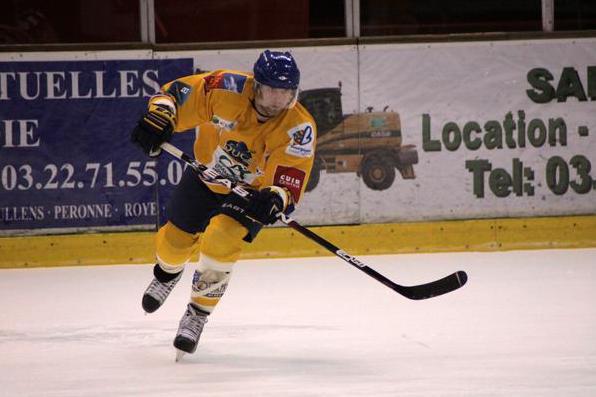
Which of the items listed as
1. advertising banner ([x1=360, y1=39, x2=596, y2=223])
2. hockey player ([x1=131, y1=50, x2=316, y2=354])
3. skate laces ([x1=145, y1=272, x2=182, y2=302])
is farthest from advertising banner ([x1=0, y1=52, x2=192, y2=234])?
hockey player ([x1=131, y1=50, x2=316, y2=354])

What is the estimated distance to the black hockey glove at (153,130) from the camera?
3951 millimetres

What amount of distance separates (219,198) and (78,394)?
47.8 inches

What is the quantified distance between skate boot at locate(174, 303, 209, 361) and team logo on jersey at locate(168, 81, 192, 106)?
0.73 meters

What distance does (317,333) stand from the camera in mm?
4531

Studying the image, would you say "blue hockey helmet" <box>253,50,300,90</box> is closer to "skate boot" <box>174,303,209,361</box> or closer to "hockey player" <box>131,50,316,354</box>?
"hockey player" <box>131,50,316,354</box>

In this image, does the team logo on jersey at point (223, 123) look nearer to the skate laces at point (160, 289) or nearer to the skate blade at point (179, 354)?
the skate laces at point (160, 289)

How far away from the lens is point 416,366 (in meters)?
3.80

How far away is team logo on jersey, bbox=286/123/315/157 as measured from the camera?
4.06 m

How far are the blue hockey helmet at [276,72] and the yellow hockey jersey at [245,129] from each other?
0.18 m

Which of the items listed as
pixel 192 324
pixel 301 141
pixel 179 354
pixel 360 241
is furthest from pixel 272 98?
pixel 360 241

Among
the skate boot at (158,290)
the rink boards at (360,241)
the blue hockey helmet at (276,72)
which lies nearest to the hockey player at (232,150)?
the blue hockey helmet at (276,72)

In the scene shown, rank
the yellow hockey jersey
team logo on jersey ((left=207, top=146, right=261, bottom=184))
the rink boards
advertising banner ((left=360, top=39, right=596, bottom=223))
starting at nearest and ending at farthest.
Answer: the yellow hockey jersey, team logo on jersey ((left=207, top=146, right=261, bottom=184)), the rink boards, advertising banner ((left=360, top=39, right=596, bottom=223))

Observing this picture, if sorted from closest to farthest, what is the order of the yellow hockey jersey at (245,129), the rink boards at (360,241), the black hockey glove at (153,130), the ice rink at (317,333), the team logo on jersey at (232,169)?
the ice rink at (317,333), the black hockey glove at (153,130), the yellow hockey jersey at (245,129), the team logo on jersey at (232,169), the rink boards at (360,241)

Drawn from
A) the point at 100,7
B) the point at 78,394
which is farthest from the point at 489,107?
the point at 78,394
